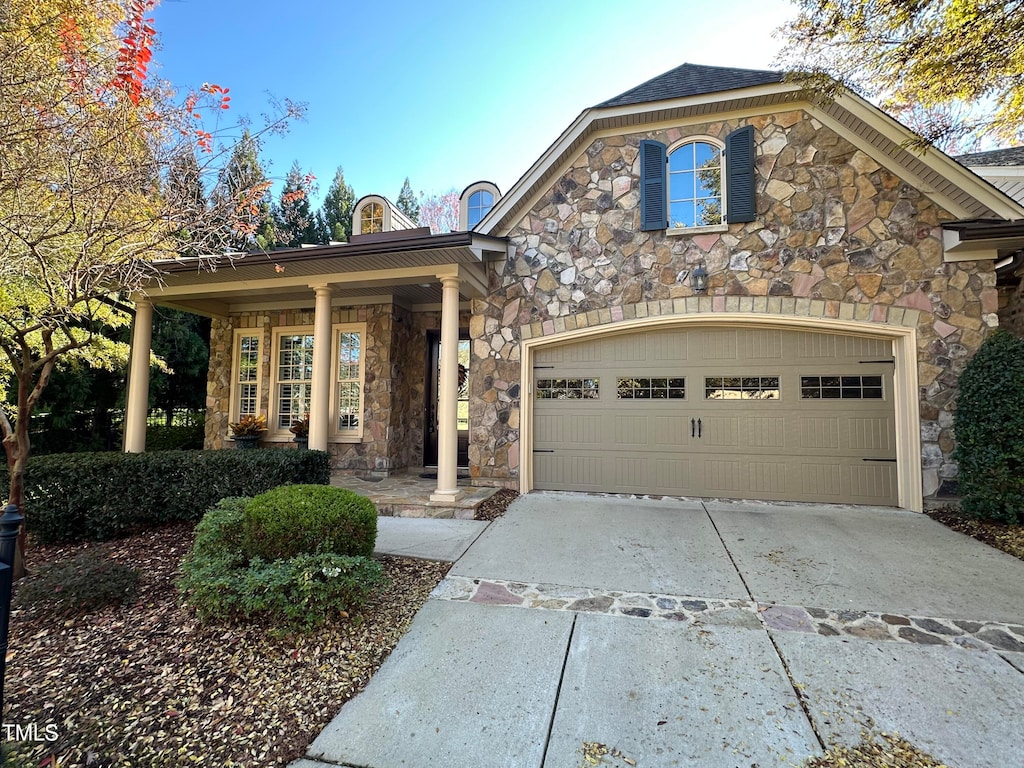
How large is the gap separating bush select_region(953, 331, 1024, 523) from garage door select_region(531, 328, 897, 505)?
2.19 feet

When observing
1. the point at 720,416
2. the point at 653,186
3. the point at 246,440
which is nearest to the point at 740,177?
the point at 653,186

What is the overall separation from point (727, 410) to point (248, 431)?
7.60 meters

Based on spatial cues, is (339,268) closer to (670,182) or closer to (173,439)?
(670,182)

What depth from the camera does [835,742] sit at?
5.98ft

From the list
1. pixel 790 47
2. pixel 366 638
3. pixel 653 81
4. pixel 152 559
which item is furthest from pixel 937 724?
pixel 653 81

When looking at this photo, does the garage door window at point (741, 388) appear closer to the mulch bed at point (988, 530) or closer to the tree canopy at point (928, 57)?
the mulch bed at point (988, 530)

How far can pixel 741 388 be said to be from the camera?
5.58 metres

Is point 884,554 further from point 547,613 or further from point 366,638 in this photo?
point 366,638

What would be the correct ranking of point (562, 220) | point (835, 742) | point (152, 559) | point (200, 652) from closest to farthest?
point (835, 742) → point (200, 652) → point (152, 559) → point (562, 220)

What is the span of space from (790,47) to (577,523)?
5631mm

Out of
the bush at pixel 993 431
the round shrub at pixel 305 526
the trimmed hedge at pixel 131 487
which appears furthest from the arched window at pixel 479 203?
the bush at pixel 993 431

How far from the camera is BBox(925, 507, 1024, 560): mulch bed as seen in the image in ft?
12.9

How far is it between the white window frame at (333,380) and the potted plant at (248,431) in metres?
0.20

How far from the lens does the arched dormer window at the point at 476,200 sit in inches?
334
